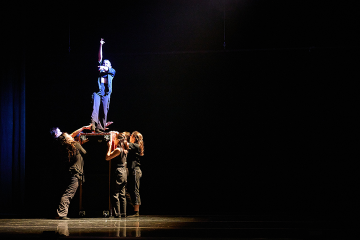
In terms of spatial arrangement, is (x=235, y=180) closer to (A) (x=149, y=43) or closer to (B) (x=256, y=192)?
(B) (x=256, y=192)

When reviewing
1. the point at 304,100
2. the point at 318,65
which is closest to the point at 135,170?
the point at 304,100

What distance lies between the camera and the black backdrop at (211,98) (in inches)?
281

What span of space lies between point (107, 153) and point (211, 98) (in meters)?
2.54

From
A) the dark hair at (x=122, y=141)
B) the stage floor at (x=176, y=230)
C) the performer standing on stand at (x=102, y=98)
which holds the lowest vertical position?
the stage floor at (x=176, y=230)

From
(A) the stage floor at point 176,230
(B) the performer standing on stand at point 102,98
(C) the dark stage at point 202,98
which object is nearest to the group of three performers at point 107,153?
(B) the performer standing on stand at point 102,98

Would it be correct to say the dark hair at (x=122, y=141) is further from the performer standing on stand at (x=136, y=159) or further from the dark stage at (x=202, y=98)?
the dark stage at (x=202, y=98)

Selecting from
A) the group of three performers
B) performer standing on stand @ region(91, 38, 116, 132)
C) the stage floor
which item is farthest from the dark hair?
the stage floor

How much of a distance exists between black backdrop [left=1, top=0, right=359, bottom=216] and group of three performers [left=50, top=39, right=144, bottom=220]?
1.15m

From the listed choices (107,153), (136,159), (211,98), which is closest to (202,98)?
(211,98)

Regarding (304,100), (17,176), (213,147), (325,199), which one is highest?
(304,100)

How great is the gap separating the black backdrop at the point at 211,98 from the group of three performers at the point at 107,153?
1.15 m

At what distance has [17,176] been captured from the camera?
7176mm

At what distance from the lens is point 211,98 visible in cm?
743

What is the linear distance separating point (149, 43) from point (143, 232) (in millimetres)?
4223
